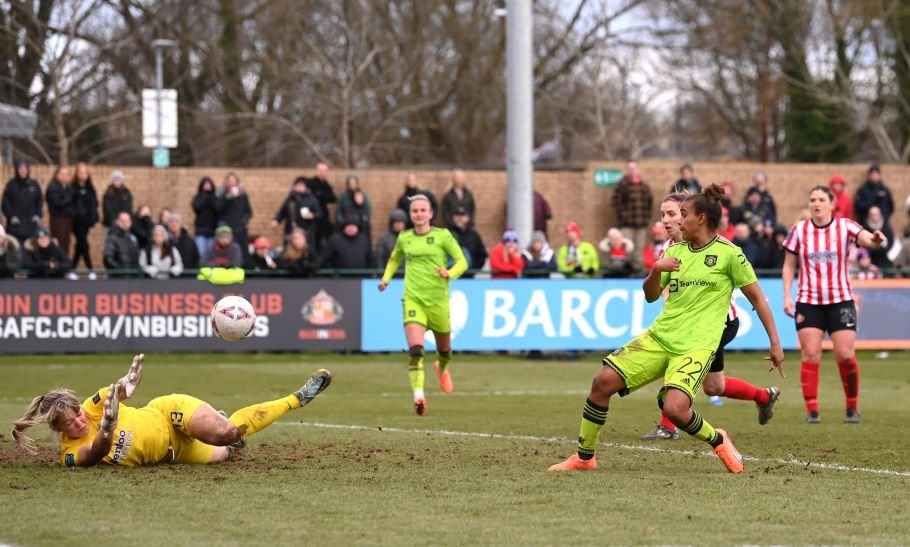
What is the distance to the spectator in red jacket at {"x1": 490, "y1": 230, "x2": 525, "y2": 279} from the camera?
2288 centimetres

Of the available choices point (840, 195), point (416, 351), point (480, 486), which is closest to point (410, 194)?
point (840, 195)

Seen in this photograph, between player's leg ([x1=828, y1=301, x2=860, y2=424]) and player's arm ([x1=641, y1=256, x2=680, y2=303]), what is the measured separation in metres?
4.41

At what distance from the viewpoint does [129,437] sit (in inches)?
378

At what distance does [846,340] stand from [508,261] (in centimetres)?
977

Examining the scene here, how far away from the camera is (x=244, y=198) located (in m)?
24.9

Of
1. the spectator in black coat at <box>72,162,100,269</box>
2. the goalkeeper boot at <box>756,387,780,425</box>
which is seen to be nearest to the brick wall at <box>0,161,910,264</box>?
the spectator in black coat at <box>72,162,100,269</box>

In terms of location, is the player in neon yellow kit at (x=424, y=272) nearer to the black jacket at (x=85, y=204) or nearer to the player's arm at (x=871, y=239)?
the player's arm at (x=871, y=239)

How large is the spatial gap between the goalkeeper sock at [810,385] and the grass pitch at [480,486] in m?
0.23

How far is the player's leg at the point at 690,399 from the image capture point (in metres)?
9.43

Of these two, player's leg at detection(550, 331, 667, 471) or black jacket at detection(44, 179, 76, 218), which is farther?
black jacket at detection(44, 179, 76, 218)

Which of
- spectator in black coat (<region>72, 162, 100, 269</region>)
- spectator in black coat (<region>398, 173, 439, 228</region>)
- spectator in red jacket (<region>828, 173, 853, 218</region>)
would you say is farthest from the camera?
spectator in red jacket (<region>828, 173, 853, 218</region>)

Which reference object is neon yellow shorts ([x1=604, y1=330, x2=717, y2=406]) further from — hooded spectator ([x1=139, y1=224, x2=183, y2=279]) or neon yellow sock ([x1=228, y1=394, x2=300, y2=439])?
hooded spectator ([x1=139, y1=224, x2=183, y2=279])

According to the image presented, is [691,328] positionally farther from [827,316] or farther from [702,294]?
[827,316]

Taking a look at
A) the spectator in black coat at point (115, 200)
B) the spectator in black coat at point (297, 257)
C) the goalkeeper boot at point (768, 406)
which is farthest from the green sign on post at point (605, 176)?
the goalkeeper boot at point (768, 406)
